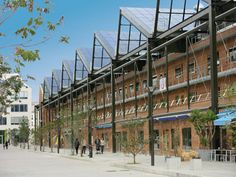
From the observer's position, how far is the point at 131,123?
3681cm

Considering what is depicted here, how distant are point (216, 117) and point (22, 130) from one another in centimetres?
7047

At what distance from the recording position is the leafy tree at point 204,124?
33375 mm

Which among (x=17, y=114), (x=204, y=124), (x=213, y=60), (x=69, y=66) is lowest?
(x=204, y=124)

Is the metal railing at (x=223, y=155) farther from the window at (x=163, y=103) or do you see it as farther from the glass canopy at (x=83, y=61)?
the glass canopy at (x=83, y=61)

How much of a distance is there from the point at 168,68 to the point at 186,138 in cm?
1296

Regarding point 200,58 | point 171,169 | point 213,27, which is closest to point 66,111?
point 200,58

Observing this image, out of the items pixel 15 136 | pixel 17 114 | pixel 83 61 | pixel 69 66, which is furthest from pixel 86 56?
pixel 17 114

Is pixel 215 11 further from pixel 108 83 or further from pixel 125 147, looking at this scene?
pixel 108 83

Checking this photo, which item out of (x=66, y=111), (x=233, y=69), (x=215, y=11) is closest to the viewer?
(x=215, y=11)

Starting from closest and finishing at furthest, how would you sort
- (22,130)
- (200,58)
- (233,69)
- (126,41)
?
(233,69) → (200,58) → (126,41) → (22,130)

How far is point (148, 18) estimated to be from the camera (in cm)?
A: 5306

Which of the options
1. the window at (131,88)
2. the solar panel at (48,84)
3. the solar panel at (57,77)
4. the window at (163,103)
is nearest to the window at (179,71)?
the window at (163,103)

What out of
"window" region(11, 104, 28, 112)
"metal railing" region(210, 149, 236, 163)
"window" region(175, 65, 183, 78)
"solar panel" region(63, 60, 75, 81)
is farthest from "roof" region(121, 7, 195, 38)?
"window" region(11, 104, 28, 112)

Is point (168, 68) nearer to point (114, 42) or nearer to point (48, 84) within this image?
point (114, 42)
